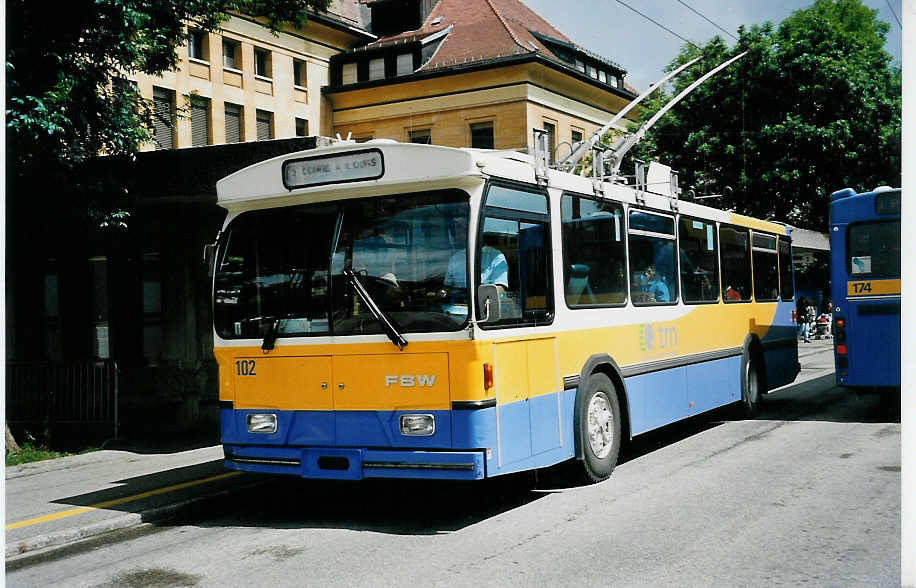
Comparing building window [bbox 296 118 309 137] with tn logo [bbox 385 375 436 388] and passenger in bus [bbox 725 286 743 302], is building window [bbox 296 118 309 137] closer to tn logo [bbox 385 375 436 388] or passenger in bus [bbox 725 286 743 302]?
passenger in bus [bbox 725 286 743 302]

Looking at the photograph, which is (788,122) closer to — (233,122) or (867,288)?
(867,288)

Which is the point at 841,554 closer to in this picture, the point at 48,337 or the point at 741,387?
the point at 741,387

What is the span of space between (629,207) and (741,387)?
431 centimetres

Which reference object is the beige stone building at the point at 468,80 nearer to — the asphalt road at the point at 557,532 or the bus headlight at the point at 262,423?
the asphalt road at the point at 557,532

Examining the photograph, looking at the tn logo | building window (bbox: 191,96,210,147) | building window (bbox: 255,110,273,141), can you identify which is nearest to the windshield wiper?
the tn logo

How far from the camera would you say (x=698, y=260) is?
39.5 feet

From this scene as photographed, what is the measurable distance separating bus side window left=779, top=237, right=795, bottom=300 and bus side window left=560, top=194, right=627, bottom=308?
258 inches

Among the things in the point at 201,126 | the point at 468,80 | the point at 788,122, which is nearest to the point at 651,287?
the point at 788,122

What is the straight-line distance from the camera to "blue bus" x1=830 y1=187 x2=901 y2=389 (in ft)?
40.5

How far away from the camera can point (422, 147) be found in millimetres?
7426

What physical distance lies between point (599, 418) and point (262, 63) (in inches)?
1557

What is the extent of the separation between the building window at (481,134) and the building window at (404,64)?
517 centimetres

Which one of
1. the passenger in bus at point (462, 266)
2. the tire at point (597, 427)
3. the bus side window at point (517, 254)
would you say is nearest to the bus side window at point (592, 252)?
the bus side window at point (517, 254)
